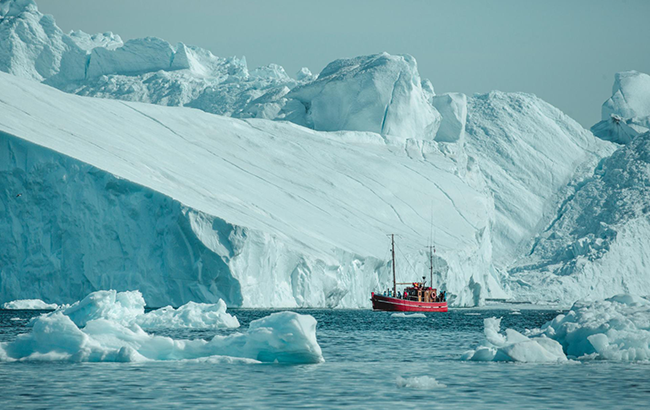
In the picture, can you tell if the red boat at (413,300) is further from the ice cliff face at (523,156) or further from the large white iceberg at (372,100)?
the ice cliff face at (523,156)

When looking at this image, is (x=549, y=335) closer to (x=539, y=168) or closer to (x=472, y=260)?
(x=472, y=260)

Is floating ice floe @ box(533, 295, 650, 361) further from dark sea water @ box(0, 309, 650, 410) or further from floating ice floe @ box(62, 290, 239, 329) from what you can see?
floating ice floe @ box(62, 290, 239, 329)

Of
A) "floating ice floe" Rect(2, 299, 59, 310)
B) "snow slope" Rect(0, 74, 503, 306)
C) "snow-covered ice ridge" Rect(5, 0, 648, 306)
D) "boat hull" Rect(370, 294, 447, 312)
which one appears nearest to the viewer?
"floating ice floe" Rect(2, 299, 59, 310)

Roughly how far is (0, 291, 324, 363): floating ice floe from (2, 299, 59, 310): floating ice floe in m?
16.9

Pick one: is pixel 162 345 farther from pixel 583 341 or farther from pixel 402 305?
pixel 402 305

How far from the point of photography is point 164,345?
1691 centimetres

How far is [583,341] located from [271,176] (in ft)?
114

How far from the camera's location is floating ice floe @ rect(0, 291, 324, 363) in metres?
16.3

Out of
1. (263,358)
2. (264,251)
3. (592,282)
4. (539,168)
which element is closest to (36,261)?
(264,251)

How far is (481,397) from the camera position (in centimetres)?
1272

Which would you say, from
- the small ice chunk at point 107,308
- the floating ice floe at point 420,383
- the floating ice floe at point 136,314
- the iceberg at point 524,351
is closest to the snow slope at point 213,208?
the floating ice floe at point 136,314

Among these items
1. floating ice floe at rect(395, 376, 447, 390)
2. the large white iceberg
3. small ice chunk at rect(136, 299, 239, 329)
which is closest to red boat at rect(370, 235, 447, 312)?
small ice chunk at rect(136, 299, 239, 329)

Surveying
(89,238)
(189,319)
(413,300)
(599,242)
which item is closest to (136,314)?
(189,319)

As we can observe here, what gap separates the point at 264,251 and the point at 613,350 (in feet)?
68.0
